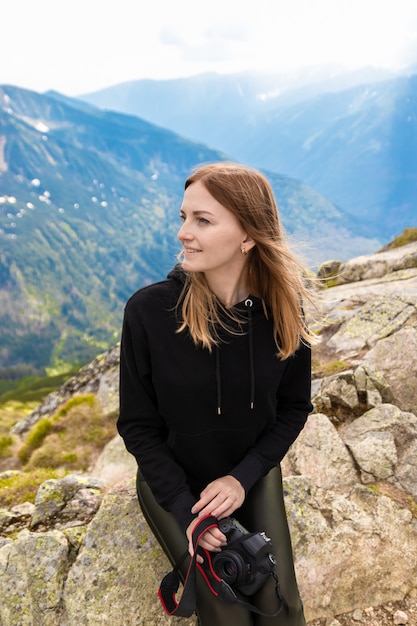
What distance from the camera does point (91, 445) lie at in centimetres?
1472

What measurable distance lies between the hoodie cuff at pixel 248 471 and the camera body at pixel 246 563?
788mm

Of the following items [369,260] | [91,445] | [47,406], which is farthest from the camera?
[369,260]

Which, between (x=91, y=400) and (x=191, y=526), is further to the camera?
(x=91, y=400)

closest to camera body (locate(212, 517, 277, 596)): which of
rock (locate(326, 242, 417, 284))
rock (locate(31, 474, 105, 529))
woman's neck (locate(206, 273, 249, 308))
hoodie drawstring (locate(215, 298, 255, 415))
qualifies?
hoodie drawstring (locate(215, 298, 255, 415))

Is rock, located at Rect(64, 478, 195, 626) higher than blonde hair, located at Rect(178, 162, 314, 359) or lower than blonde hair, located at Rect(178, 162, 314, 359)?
lower

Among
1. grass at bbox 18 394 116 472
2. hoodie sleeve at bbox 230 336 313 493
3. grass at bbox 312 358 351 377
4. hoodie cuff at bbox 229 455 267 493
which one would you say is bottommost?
grass at bbox 18 394 116 472

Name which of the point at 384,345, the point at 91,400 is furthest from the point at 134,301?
the point at 91,400

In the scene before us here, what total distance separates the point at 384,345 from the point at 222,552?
30.1 ft

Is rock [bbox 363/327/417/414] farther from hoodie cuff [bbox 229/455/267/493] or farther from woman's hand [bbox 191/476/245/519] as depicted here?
woman's hand [bbox 191/476/245/519]

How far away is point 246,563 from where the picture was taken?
4535mm

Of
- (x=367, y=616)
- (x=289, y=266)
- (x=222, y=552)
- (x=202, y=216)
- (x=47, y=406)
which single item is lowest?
(x=47, y=406)

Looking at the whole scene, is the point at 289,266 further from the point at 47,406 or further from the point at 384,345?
the point at 47,406

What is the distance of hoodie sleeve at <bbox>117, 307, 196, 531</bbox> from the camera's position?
5.06 m

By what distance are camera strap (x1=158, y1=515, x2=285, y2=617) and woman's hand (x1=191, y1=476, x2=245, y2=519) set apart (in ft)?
0.40
